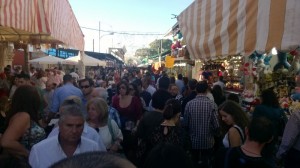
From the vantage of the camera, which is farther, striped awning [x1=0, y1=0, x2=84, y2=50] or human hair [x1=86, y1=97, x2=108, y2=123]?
human hair [x1=86, y1=97, x2=108, y2=123]

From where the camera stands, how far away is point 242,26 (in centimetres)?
385

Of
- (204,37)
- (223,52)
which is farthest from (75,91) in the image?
(223,52)

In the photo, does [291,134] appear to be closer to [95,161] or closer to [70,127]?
[70,127]

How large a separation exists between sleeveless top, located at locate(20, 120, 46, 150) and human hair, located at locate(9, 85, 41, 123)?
0.08 meters

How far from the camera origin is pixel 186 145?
16.1 ft

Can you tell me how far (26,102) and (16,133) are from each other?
0.42 meters

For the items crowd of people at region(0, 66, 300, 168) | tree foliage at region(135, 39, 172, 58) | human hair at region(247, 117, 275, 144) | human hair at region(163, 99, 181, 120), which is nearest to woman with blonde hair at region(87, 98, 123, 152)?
crowd of people at region(0, 66, 300, 168)

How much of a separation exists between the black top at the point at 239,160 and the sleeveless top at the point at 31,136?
1.96 metres

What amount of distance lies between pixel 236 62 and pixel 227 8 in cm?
910

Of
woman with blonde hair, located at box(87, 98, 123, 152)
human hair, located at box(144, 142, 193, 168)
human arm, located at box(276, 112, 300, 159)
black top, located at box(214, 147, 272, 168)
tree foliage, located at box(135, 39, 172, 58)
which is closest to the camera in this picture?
human hair, located at box(144, 142, 193, 168)

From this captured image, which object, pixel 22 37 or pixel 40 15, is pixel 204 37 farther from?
pixel 22 37

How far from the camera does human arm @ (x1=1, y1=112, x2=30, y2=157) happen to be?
3580 millimetres

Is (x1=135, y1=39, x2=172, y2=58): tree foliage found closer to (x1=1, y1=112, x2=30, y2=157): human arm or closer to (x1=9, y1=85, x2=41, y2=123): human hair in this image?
(x1=9, y1=85, x2=41, y2=123): human hair

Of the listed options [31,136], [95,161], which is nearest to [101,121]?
[31,136]
